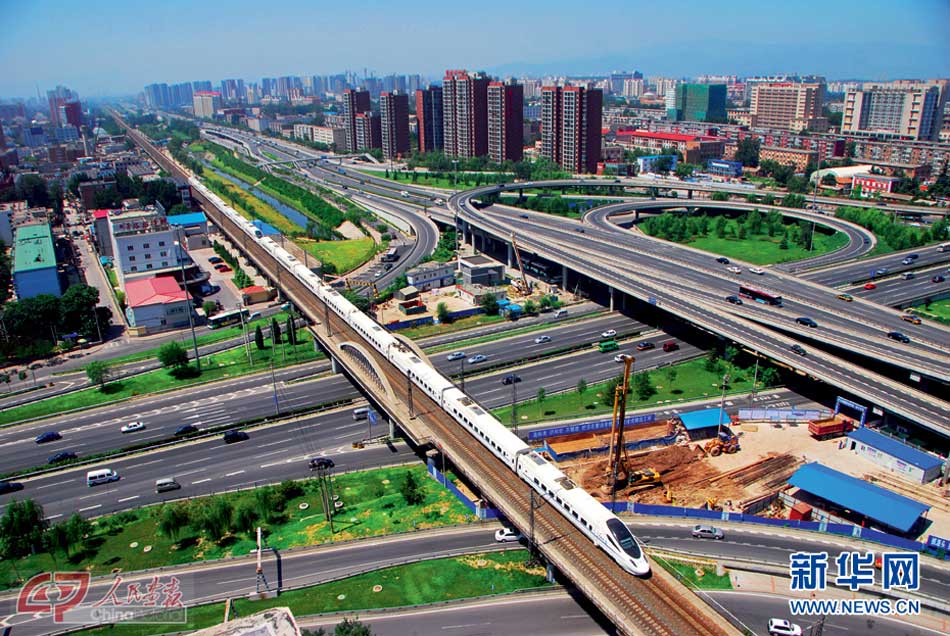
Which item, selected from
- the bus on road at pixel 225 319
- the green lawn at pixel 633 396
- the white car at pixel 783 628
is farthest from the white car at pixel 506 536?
the bus on road at pixel 225 319

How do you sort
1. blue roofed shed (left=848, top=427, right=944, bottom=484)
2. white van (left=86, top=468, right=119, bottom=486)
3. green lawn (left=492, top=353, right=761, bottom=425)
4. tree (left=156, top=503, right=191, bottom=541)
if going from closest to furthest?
1. tree (left=156, top=503, right=191, bottom=541)
2. blue roofed shed (left=848, top=427, right=944, bottom=484)
3. white van (left=86, top=468, right=119, bottom=486)
4. green lawn (left=492, top=353, right=761, bottom=425)

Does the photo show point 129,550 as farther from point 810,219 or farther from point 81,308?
point 810,219

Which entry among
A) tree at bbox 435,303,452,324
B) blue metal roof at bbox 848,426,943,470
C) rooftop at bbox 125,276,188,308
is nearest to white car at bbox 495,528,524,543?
blue metal roof at bbox 848,426,943,470

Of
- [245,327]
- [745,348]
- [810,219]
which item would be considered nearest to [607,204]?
[810,219]

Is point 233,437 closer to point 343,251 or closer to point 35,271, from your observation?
point 35,271

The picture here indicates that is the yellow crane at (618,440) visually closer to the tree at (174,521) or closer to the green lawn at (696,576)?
the green lawn at (696,576)

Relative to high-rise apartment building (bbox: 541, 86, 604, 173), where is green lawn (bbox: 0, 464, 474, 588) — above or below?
below

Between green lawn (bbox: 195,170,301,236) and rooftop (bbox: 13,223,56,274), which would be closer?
rooftop (bbox: 13,223,56,274)

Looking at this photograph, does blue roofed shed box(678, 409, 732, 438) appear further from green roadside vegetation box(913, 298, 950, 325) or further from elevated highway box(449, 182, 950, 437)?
green roadside vegetation box(913, 298, 950, 325)
